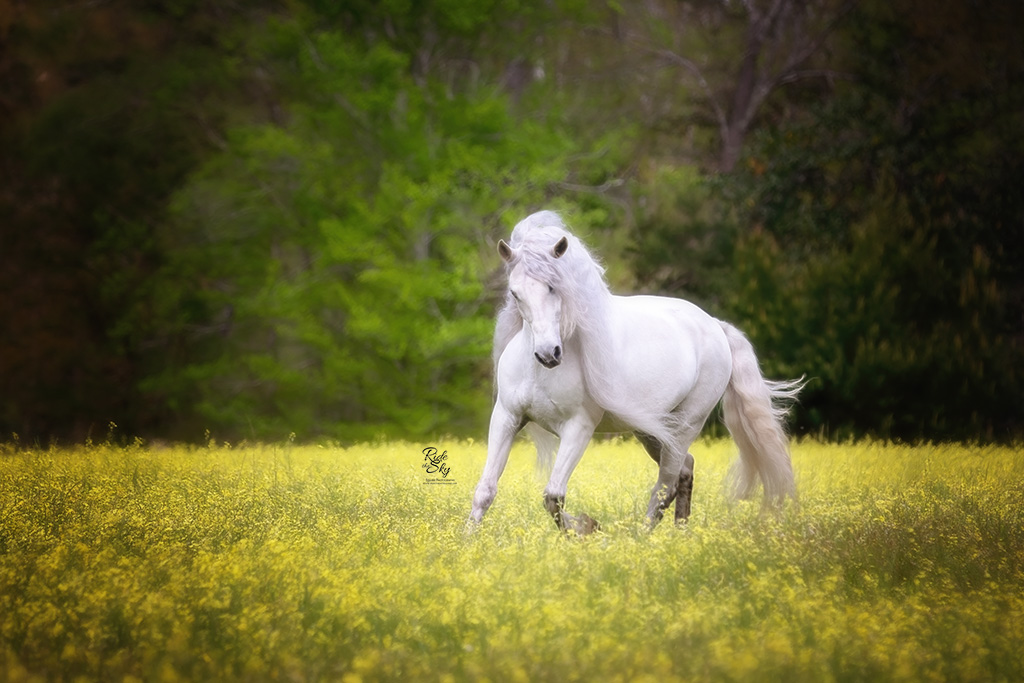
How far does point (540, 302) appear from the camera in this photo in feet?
20.0

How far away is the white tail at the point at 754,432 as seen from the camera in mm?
8031

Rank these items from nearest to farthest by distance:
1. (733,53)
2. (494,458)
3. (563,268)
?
1. (563,268)
2. (494,458)
3. (733,53)

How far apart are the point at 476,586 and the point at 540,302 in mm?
1824

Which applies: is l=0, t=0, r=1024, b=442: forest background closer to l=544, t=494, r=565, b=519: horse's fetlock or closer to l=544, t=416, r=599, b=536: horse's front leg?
l=544, t=416, r=599, b=536: horse's front leg

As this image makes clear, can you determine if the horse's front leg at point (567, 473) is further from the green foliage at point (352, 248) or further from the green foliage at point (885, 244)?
the green foliage at point (352, 248)

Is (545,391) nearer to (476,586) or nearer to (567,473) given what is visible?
(567,473)

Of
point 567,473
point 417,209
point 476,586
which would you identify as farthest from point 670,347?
point 417,209

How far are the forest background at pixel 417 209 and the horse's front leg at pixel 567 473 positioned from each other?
39.8 feet

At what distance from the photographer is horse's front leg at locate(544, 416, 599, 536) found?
6449 millimetres

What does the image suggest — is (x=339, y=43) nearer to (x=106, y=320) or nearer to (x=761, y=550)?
(x=106, y=320)

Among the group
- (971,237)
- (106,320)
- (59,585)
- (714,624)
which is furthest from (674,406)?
(106,320)

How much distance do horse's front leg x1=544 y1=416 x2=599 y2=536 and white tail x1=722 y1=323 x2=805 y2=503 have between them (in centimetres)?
194

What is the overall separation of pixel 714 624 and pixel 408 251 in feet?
56.5

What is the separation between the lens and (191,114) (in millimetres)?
24172
